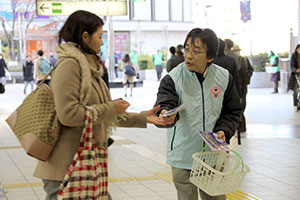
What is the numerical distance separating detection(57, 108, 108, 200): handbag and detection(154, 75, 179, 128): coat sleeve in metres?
0.69

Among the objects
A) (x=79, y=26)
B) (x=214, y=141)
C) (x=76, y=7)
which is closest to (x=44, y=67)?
(x=76, y=7)

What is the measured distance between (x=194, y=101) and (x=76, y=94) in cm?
104

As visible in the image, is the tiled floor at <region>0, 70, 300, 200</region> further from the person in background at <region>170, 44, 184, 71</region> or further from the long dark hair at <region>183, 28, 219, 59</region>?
the long dark hair at <region>183, 28, 219, 59</region>

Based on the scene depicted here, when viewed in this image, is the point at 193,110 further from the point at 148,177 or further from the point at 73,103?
the point at 148,177

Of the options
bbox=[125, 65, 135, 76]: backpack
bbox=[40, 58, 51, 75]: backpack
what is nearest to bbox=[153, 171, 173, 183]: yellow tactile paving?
bbox=[40, 58, 51, 75]: backpack

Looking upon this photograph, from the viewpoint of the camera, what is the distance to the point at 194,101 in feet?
12.5

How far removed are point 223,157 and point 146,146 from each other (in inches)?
230

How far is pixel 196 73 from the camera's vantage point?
386 cm

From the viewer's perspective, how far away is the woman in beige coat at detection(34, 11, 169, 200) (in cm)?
301

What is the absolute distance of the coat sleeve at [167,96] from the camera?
148 inches

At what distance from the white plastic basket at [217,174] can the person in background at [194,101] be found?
0.15 meters

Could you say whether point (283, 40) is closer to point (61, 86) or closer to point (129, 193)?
point (129, 193)

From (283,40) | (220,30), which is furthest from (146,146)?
(220,30)

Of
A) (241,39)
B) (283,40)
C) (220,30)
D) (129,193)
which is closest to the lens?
(129,193)
